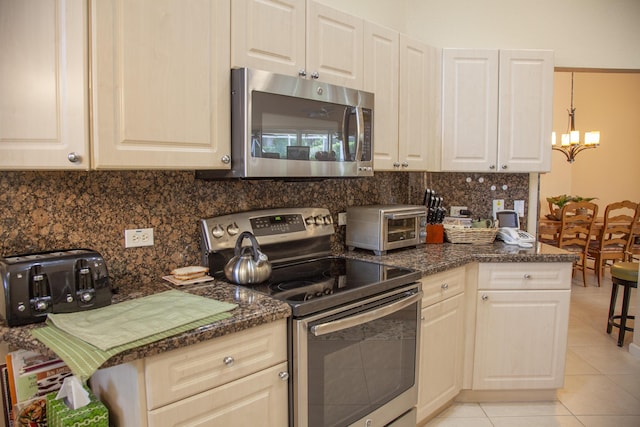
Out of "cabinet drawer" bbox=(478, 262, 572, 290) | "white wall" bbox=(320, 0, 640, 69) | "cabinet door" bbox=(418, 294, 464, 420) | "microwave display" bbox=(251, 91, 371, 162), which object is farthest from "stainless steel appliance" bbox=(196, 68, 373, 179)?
"white wall" bbox=(320, 0, 640, 69)

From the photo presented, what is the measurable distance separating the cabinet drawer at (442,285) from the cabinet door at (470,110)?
80 centimetres

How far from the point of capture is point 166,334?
52.1 inches

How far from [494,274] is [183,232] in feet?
5.63

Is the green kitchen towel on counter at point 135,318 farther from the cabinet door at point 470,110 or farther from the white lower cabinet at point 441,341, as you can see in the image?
the cabinet door at point 470,110

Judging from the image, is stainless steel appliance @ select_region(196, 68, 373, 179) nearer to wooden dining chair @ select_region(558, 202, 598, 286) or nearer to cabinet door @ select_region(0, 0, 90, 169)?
cabinet door @ select_region(0, 0, 90, 169)

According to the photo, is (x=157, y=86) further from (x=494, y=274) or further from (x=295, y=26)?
(x=494, y=274)

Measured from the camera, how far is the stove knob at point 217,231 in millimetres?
2059

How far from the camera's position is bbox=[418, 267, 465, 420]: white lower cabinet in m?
2.37

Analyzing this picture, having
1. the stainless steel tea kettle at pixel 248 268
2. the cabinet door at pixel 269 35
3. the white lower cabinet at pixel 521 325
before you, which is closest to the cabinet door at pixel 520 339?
the white lower cabinet at pixel 521 325

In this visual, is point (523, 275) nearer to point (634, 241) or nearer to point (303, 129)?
point (303, 129)

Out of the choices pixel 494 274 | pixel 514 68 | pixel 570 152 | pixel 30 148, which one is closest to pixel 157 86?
pixel 30 148

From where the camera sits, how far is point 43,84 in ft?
4.76

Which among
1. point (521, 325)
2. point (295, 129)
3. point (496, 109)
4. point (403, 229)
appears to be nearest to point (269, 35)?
point (295, 129)

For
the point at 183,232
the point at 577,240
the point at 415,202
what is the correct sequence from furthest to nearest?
the point at 577,240 < the point at 415,202 < the point at 183,232
